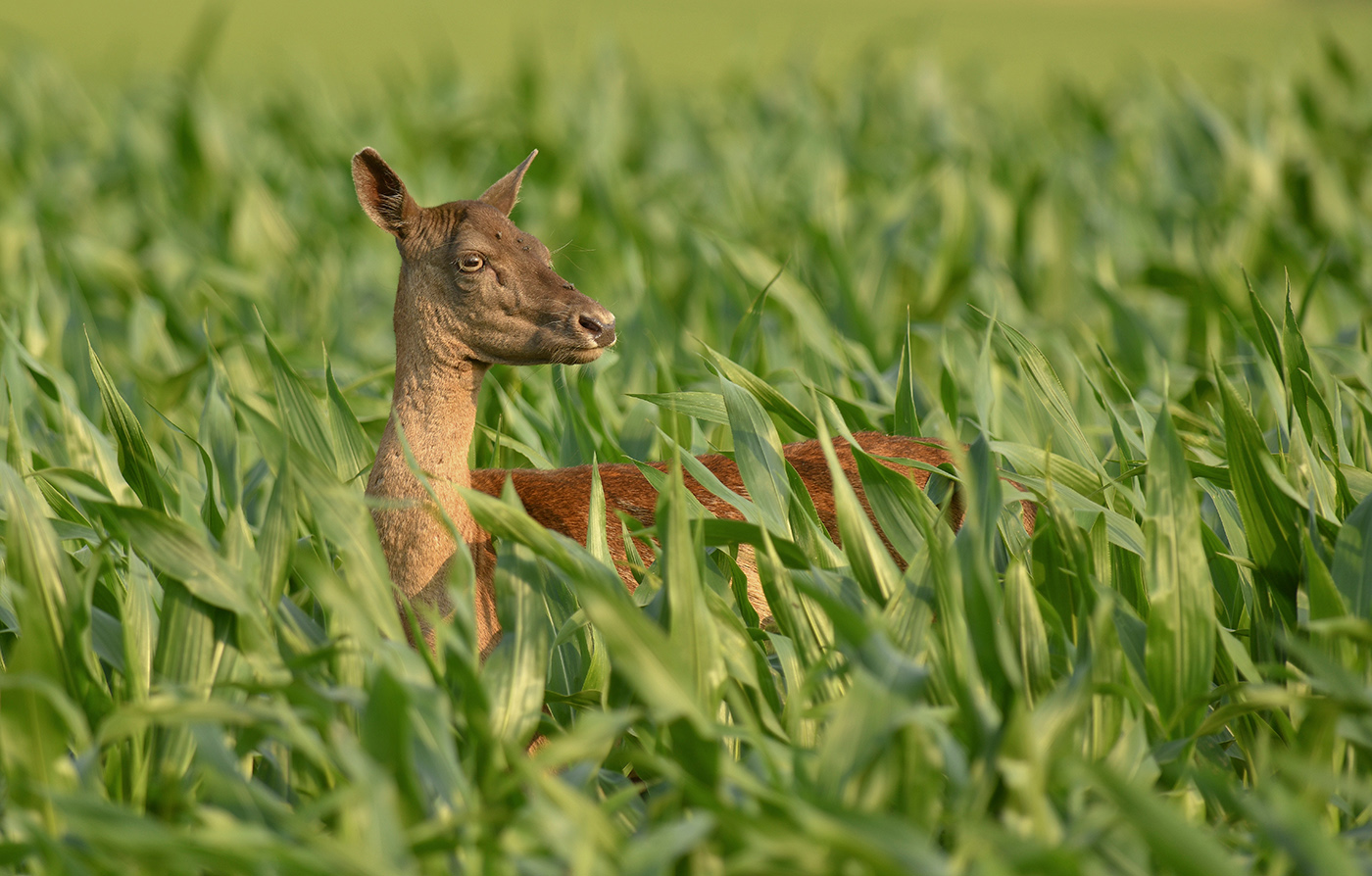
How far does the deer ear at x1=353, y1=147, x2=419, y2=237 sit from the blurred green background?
30.7ft

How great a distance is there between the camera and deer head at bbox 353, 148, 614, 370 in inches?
98.7

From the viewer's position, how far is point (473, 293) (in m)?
2.55

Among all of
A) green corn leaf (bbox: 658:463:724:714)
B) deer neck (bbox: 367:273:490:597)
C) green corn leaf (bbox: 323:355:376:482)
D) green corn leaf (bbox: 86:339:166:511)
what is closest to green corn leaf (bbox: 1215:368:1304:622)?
green corn leaf (bbox: 658:463:724:714)

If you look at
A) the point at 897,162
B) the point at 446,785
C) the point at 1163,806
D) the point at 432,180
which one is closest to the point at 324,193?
the point at 432,180

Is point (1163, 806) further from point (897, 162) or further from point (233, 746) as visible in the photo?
point (897, 162)

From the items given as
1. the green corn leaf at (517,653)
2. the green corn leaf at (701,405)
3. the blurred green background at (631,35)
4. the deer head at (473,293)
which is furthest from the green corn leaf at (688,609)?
the blurred green background at (631,35)

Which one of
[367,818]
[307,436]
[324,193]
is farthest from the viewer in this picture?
[324,193]

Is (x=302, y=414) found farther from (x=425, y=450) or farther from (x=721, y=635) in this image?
(x=721, y=635)

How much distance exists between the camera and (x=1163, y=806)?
1.51 metres

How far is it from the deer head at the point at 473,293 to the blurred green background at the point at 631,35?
Result: 9383 mm

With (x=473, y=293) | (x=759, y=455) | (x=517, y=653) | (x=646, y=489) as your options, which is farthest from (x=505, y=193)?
(x=517, y=653)

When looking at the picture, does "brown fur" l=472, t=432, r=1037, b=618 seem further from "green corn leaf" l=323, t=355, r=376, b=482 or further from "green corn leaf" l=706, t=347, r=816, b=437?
"green corn leaf" l=323, t=355, r=376, b=482

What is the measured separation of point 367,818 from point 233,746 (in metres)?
0.50

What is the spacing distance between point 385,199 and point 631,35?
1609 centimetres
